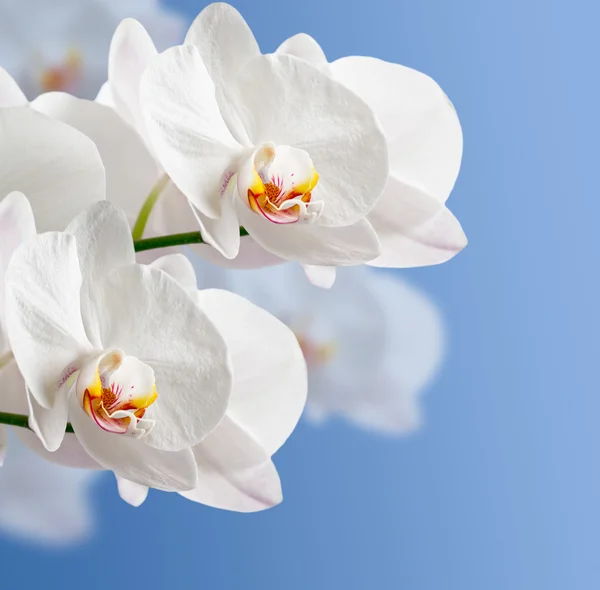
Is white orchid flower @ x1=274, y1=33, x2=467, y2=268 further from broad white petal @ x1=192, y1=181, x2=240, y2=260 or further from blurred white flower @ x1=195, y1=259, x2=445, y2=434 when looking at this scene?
blurred white flower @ x1=195, y1=259, x2=445, y2=434

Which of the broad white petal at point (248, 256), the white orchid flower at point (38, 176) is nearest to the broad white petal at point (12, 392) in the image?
the white orchid flower at point (38, 176)

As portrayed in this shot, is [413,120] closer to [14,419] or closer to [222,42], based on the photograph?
[222,42]

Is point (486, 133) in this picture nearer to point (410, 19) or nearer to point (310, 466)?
point (410, 19)

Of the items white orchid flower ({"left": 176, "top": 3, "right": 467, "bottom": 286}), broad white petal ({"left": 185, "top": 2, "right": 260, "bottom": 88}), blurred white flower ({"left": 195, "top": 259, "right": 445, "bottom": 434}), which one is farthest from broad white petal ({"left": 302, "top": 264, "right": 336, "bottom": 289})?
blurred white flower ({"left": 195, "top": 259, "right": 445, "bottom": 434})

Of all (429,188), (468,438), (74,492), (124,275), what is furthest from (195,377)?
(468,438)

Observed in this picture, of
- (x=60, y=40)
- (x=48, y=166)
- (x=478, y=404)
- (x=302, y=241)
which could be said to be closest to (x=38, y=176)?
(x=48, y=166)

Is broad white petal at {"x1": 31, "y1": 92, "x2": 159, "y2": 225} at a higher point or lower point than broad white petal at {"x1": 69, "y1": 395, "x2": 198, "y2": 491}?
higher

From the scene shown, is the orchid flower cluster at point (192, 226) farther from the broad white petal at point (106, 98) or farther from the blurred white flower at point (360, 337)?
the blurred white flower at point (360, 337)
